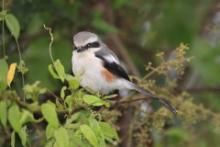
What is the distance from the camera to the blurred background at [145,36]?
627 centimetres

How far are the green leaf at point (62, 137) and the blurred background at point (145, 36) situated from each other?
2.54 metres

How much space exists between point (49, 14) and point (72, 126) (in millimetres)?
2892

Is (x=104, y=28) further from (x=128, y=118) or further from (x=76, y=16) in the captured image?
(x=128, y=118)

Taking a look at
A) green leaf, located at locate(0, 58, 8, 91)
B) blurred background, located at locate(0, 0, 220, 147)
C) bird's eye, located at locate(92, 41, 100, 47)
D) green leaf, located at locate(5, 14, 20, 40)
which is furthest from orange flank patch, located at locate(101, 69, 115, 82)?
green leaf, located at locate(0, 58, 8, 91)

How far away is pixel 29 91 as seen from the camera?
3379 mm

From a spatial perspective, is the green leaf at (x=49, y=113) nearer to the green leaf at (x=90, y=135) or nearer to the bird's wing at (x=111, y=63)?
the green leaf at (x=90, y=135)

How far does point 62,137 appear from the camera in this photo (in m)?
3.29

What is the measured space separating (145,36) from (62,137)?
4.29 meters

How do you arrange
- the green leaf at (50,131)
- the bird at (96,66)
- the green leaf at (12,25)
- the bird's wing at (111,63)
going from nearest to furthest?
the green leaf at (50,131) < the green leaf at (12,25) < the bird at (96,66) < the bird's wing at (111,63)

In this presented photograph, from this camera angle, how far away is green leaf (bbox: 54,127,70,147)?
329 cm

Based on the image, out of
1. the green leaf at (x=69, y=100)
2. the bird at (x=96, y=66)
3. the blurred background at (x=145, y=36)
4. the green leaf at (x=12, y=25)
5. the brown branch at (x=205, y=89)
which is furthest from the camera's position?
the brown branch at (x=205, y=89)

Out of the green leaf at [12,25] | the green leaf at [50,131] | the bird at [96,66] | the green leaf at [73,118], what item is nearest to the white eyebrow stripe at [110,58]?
the bird at [96,66]

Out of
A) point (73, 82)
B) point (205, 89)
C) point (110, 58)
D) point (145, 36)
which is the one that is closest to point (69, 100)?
point (73, 82)

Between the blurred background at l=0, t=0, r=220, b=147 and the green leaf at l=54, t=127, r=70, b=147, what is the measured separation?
2545mm
